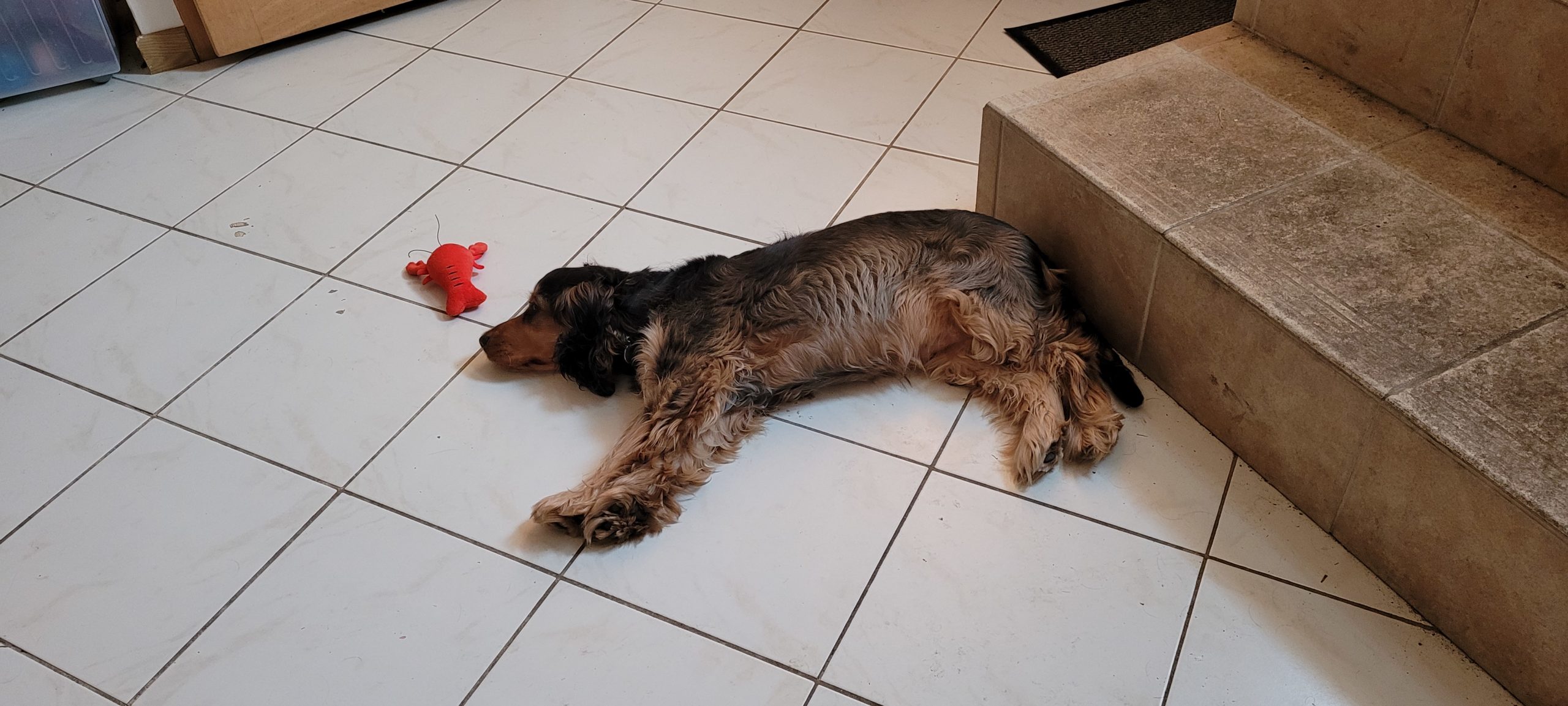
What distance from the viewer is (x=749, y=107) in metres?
3.04

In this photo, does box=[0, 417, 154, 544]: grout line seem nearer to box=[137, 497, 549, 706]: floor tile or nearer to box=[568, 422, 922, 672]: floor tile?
box=[137, 497, 549, 706]: floor tile

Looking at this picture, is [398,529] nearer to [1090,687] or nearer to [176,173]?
[1090,687]

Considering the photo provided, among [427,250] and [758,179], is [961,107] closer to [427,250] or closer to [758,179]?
[758,179]

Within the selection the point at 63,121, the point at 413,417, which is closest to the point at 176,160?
the point at 63,121

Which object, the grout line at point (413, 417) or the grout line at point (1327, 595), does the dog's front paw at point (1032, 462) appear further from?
the grout line at point (413, 417)

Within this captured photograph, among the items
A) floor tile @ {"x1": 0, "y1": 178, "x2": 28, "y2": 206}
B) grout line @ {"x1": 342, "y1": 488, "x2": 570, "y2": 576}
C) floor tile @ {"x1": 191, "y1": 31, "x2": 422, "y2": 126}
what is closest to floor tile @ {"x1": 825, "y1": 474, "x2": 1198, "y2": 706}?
grout line @ {"x1": 342, "y1": 488, "x2": 570, "y2": 576}

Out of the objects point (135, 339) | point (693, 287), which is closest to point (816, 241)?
point (693, 287)

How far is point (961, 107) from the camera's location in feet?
9.77

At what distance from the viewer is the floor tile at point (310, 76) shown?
10.5 ft

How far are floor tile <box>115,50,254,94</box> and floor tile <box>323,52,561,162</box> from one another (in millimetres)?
594

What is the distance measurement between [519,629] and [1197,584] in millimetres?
1154

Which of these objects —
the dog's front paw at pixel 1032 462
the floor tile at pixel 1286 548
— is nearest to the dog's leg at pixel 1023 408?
the dog's front paw at pixel 1032 462

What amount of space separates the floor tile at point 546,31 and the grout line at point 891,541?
1.88 m

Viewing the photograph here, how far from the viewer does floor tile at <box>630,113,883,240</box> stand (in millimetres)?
2633
